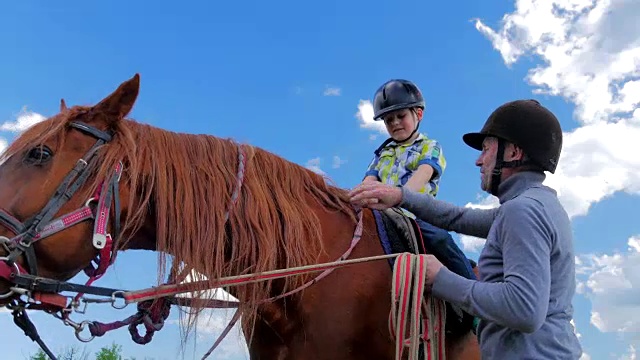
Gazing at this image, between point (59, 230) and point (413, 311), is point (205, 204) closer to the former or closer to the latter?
point (59, 230)

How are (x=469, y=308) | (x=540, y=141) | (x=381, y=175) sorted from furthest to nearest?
(x=381, y=175), (x=540, y=141), (x=469, y=308)

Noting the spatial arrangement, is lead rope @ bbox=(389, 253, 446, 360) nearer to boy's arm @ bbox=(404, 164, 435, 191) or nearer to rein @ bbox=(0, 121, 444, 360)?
rein @ bbox=(0, 121, 444, 360)

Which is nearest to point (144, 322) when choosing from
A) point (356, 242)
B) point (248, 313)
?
point (248, 313)

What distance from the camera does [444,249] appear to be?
3.79 metres

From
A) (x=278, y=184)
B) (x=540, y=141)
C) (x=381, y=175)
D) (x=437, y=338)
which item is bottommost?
(x=437, y=338)

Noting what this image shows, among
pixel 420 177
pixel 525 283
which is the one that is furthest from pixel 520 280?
pixel 420 177

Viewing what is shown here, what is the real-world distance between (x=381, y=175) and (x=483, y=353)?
212cm

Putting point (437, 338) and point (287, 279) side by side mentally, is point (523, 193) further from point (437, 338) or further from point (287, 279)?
point (287, 279)

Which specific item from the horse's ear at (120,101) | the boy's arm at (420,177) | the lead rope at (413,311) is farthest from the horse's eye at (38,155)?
the boy's arm at (420,177)

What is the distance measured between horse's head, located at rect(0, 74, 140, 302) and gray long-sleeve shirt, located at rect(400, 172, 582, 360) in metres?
1.82

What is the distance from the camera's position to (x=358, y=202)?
367 cm

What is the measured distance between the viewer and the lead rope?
3115mm

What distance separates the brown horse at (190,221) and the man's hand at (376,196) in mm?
249

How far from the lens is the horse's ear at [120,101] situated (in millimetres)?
3207
